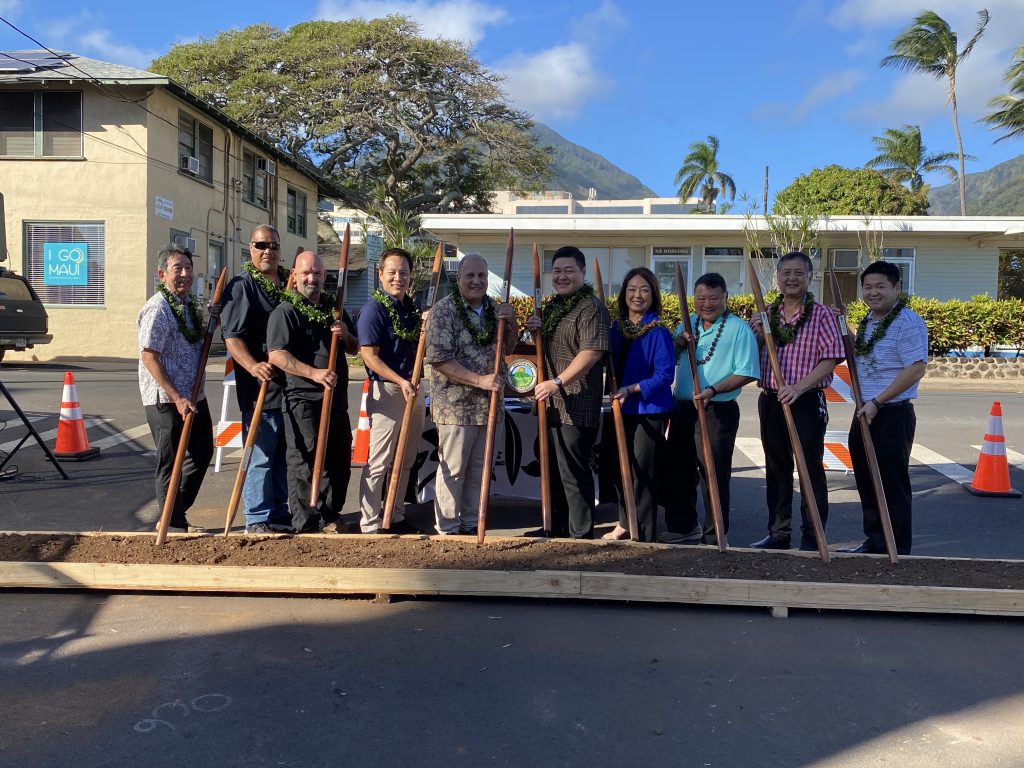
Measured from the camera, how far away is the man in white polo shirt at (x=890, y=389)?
16.4ft

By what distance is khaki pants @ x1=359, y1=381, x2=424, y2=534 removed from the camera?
17.9 ft

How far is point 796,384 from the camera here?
509 centimetres

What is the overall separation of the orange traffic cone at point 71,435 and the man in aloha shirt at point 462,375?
4.66 m

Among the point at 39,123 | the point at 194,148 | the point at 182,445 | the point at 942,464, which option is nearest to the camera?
the point at 182,445

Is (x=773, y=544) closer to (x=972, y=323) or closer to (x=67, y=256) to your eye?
(x=972, y=323)

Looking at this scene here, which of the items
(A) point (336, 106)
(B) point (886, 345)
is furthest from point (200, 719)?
(A) point (336, 106)

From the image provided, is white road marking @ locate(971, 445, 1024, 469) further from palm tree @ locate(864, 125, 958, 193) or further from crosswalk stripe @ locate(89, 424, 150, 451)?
palm tree @ locate(864, 125, 958, 193)

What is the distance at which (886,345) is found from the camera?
199 inches

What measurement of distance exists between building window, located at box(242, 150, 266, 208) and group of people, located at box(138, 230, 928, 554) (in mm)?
21959

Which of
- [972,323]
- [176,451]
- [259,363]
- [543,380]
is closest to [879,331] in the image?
[543,380]

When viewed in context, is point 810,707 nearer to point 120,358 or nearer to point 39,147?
point 120,358

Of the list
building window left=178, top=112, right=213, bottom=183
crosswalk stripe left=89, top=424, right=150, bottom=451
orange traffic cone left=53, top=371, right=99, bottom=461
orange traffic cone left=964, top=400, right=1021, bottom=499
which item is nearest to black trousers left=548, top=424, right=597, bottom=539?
orange traffic cone left=964, top=400, right=1021, bottom=499

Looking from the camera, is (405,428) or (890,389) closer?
(890,389)

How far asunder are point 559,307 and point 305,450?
1.81 metres
